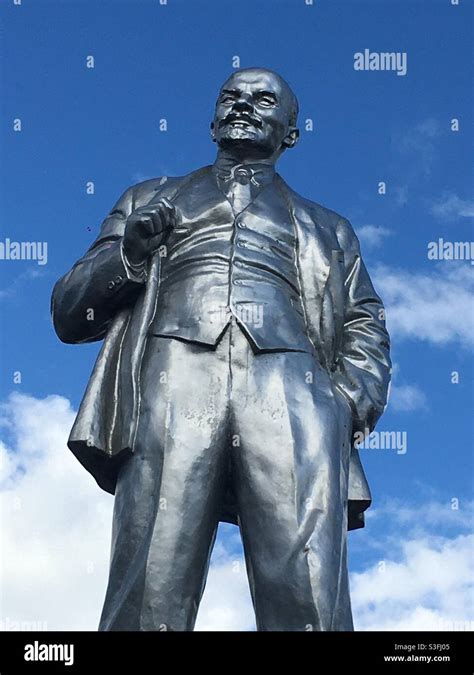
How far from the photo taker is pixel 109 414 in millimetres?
9602

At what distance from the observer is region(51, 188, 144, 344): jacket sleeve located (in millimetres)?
9938

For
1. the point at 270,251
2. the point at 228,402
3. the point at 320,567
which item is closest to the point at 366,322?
the point at 270,251

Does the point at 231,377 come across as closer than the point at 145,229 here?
Yes

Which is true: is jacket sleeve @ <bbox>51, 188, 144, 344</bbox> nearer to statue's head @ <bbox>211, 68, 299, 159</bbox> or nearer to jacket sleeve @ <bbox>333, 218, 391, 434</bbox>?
statue's head @ <bbox>211, 68, 299, 159</bbox>

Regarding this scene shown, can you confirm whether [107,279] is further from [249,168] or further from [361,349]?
[361,349]

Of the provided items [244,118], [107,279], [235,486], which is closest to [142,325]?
[107,279]

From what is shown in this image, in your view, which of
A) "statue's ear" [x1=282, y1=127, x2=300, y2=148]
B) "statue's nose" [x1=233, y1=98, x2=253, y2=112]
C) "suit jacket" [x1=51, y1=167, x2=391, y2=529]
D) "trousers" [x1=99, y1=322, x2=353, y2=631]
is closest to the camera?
"trousers" [x1=99, y1=322, x2=353, y2=631]

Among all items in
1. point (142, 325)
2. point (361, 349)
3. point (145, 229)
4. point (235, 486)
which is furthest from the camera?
point (361, 349)

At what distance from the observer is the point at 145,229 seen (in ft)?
32.4

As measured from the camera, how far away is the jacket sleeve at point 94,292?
391 inches

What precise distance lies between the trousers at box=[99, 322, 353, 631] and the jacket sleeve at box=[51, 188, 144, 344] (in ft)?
1.68

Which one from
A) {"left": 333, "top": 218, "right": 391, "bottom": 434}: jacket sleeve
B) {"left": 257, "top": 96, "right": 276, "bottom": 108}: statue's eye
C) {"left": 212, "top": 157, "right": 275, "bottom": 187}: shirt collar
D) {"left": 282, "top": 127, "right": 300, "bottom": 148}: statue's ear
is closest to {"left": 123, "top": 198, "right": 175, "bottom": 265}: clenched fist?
{"left": 212, "top": 157, "right": 275, "bottom": 187}: shirt collar

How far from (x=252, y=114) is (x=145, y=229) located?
4.79 feet
